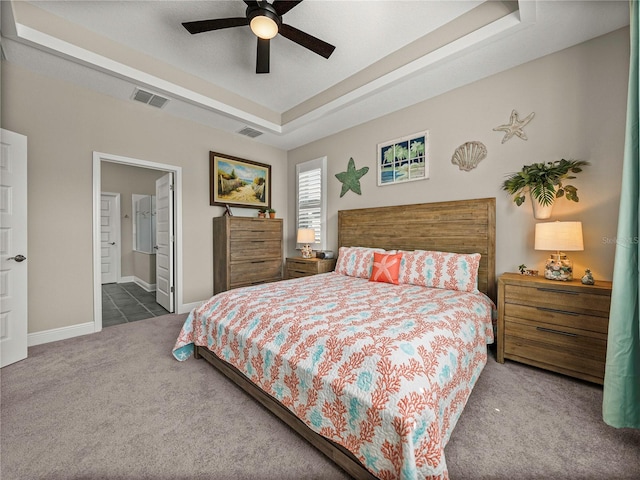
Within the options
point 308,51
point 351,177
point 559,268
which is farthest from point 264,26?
point 559,268

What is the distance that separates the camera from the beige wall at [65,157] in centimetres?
279

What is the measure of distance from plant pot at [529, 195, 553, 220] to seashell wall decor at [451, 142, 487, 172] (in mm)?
678

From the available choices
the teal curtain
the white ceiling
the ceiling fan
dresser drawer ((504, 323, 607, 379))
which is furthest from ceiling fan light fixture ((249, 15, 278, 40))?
dresser drawer ((504, 323, 607, 379))

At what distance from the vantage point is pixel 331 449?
1348 millimetres

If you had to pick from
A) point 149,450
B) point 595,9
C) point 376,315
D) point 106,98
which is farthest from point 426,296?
point 106,98

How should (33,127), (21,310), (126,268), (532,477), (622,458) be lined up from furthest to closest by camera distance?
(126,268) < (33,127) < (21,310) < (622,458) < (532,477)

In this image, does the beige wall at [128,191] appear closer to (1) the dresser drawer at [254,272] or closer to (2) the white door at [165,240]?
(2) the white door at [165,240]

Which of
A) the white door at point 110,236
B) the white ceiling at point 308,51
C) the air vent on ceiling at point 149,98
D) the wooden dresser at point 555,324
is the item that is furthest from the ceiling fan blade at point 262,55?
the white door at point 110,236

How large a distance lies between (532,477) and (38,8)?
15.5ft

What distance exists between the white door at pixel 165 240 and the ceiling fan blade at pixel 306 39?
2.65 m

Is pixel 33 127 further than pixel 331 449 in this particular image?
Yes

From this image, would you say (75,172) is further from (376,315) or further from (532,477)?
(532,477)

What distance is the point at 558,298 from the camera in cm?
214

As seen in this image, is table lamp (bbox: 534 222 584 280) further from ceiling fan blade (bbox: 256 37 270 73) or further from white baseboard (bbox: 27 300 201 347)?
white baseboard (bbox: 27 300 201 347)
